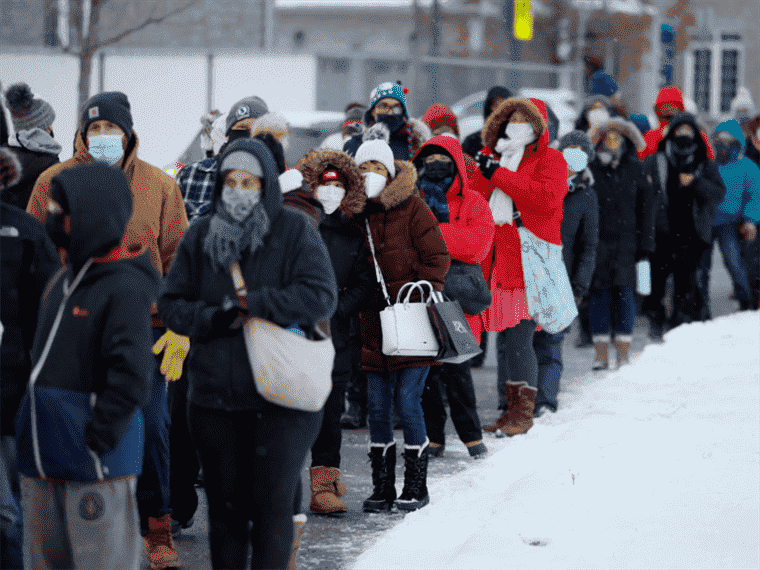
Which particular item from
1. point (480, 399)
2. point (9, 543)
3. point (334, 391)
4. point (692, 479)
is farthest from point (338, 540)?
point (480, 399)

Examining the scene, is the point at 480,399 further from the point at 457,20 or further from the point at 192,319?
the point at 457,20

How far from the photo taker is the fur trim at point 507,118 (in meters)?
8.18

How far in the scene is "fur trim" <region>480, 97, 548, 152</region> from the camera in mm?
8180

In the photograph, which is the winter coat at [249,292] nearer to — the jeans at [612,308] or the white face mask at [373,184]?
the white face mask at [373,184]

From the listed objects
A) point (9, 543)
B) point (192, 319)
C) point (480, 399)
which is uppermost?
point (192, 319)

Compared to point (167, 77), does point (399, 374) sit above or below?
below

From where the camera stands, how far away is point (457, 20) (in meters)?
41.8

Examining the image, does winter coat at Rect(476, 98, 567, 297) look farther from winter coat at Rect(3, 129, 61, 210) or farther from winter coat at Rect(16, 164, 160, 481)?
winter coat at Rect(16, 164, 160, 481)

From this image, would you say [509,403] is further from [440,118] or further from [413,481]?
[440,118]

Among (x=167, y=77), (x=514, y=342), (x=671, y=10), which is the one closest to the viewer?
(x=514, y=342)

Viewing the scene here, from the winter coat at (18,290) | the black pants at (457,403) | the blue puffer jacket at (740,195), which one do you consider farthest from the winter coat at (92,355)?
the blue puffer jacket at (740,195)

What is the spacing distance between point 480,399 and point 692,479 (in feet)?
12.6

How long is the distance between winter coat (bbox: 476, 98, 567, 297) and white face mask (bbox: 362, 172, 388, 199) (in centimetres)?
196

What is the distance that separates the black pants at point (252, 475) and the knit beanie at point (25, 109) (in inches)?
133
